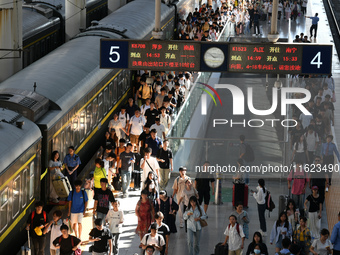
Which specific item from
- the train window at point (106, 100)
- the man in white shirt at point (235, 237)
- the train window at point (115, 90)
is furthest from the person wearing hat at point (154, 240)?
the train window at point (115, 90)

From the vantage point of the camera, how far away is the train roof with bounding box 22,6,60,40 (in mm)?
27117

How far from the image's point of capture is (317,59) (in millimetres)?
18125

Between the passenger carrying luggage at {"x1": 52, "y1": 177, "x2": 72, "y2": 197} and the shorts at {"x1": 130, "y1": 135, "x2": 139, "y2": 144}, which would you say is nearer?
the passenger carrying luggage at {"x1": 52, "y1": 177, "x2": 72, "y2": 197}

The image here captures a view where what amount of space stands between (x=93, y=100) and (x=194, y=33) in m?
16.7

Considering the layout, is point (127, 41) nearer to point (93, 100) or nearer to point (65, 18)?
point (93, 100)

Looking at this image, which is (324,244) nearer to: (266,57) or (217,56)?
(266,57)

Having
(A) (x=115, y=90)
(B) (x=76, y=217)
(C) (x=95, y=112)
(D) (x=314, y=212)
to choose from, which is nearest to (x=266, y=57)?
(D) (x=314, y=212)

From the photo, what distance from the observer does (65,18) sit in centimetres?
3225

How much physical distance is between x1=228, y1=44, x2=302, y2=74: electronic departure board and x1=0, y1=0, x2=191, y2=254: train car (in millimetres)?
4449

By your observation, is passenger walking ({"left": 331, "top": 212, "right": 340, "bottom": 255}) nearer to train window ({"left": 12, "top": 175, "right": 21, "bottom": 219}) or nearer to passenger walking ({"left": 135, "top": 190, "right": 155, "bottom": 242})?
passenger walking ({"left": 135, "top": 190, "right": 155, "bottom": 242})

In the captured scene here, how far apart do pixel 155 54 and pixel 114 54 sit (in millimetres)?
913

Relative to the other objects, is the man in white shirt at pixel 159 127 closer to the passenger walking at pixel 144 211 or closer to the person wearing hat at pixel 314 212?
the person wearing hat at pixel 314 212

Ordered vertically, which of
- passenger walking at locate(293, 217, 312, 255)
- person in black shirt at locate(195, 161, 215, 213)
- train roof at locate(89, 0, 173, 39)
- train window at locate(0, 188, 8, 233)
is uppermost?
train roof at locate(89, 0, 173, 39)

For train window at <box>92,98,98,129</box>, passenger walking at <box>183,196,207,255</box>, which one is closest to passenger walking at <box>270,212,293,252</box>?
passenger walking at <box>183,196,207,255</box>
